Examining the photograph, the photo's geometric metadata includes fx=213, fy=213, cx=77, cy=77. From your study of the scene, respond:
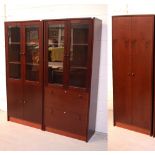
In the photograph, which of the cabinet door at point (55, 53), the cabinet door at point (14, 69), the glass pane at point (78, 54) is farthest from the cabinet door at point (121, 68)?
the cabinet door at point (14, 69)

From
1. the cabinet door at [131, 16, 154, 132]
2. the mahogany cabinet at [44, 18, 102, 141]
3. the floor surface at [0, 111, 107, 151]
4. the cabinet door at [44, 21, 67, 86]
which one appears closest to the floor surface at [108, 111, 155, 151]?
the cabinet door at [131, 16, 154, 132]

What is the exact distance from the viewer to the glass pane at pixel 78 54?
9.53ft

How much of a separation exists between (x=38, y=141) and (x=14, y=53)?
4.97ft

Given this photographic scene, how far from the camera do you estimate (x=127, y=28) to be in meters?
2.53

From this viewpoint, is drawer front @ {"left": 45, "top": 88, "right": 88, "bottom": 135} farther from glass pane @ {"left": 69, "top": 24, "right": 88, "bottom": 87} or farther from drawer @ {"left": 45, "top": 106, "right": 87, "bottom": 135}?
glass pane @ {"left": 69, "top": 24, "right": 88, "bottom": 87}

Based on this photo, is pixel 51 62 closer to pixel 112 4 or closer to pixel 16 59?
pixel 16 59

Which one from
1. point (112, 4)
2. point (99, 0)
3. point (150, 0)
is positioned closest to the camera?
point (112, 4)

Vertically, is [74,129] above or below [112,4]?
below

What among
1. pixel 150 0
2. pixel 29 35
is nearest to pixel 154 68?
pixel 150 0

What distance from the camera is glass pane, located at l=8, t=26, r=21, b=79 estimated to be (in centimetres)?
354

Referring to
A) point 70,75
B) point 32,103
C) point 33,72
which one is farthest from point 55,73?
point 32,103

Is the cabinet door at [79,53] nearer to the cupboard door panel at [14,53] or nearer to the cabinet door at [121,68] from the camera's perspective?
the cabinet door at [121,68]

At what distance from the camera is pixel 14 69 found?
11.9ft

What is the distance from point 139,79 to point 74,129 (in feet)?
3.84
